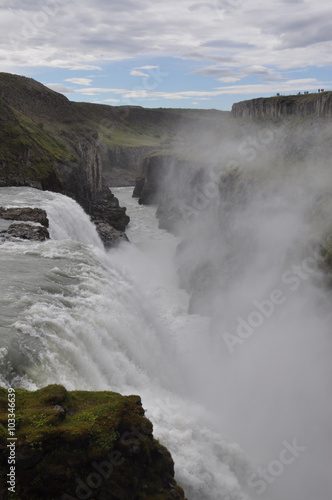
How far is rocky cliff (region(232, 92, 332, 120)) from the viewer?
4991 cm

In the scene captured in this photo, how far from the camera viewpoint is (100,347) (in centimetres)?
1539

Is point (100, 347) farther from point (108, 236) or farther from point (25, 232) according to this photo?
Answer: point (108, 236)

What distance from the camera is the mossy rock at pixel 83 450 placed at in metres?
A: 8.04

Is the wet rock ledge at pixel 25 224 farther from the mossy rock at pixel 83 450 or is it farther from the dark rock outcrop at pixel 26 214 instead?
the mossy rock at pixel 83 450

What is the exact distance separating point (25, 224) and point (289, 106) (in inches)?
1772

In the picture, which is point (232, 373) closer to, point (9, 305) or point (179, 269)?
point (9, 305)

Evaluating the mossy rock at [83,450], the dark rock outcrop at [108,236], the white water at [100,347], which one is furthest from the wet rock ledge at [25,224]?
the dark rock outcrop at [108,236]

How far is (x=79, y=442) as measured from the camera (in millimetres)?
8609

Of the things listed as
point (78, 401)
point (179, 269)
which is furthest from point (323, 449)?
point (179, 269)

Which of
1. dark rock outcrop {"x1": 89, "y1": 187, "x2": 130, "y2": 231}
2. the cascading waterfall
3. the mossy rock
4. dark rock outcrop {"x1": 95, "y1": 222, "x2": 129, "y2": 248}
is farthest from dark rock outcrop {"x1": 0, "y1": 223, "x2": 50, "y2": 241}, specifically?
dark rock outcrop {"x1": 89, "y1": 187, "x2": 130, "y2": 231}

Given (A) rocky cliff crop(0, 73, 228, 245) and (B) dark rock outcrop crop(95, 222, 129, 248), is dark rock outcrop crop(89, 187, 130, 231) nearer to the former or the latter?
(A) rocky cliff crop(0, 73, 228, 245)

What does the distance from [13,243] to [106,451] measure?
1674 centimetres

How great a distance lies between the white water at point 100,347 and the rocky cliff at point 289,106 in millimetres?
35880

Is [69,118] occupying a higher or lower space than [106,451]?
higher
